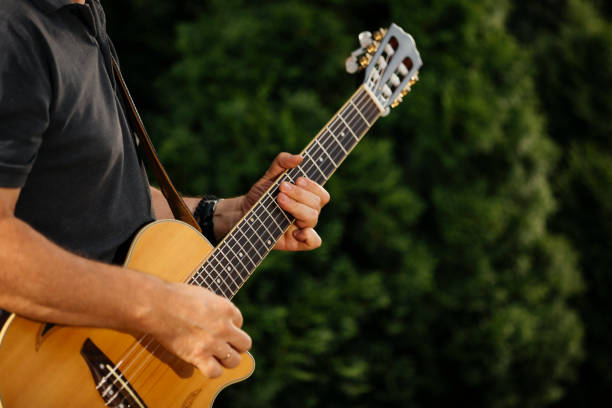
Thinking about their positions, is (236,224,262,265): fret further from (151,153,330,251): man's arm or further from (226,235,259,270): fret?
(151,153,330,251): man's arm

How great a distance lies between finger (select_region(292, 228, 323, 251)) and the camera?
174 cm

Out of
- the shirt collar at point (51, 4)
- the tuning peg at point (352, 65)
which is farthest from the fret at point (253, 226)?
the shirt collar at point (51, 4)

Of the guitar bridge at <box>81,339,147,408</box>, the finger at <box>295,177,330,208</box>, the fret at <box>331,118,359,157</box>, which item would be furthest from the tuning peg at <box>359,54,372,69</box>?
the guitar bridge at <box>81,339,147,408</box>

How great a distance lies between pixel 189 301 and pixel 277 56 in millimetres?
2330

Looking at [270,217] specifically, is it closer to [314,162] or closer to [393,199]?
[314,162]

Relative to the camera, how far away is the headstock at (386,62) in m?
1.87

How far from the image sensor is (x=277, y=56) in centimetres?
337

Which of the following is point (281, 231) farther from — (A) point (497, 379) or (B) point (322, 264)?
(A) point (497, 379)

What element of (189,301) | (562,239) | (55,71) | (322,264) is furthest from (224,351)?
(562,239)

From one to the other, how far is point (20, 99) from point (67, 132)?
14cm

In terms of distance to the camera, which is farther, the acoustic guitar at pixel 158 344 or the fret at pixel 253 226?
the fret at pixel 253 226

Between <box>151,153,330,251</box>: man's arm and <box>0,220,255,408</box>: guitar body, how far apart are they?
254 mm

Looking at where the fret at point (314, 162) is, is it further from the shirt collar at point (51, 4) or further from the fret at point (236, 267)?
the shirt collar at point (51, 4)

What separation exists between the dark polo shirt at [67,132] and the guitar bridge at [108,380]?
20cm
